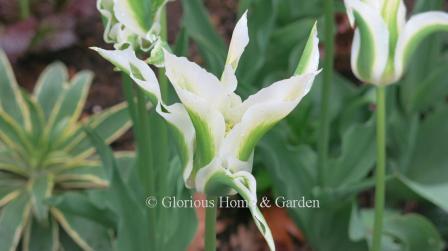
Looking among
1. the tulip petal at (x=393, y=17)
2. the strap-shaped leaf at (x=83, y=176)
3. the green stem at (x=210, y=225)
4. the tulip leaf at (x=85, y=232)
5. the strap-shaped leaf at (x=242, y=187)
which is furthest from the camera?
the strap-shaped leaf at (x=83, y=176)

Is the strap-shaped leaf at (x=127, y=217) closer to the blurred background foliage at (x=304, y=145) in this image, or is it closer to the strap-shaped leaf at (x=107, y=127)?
the blurred background foliage at (x=304, y=145)

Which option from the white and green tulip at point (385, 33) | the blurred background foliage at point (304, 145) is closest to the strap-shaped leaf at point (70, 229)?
the blurred background foliage at point (304, 145)

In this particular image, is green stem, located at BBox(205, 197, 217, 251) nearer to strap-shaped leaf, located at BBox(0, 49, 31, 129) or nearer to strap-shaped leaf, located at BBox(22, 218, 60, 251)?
strap-shaped leaf, located at BBox(22, 218, 60, 251)

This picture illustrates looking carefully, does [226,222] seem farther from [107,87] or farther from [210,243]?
[210,243]

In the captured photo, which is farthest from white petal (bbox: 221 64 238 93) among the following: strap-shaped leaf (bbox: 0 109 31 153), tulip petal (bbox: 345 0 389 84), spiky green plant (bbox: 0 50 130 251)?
strap-shaped leaf (bbox: 0 109 31 153)

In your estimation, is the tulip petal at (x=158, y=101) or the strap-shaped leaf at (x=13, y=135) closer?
the tulip petal at (x=158, y=101)

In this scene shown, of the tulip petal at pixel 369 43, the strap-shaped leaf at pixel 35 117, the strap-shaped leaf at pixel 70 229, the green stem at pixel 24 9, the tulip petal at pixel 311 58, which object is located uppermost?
the green stem at pixel 24 9

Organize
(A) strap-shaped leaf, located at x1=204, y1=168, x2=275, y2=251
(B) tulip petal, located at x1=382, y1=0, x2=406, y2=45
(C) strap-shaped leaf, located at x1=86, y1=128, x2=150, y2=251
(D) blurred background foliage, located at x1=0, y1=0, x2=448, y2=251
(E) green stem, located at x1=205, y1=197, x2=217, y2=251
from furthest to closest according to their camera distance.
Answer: (D) blurred background foliage, located at x1=0, y1=0, x2=448, y2=251 < (C) strap-shaped leaf, located at x1=86, y1=128, x2=150, y2=251 < (B) tulip petal, located at x1=382, y1=0, x2=406, y2=45 < (E) green stem, located at x1=205, y1=197, x2=217, y2=251 < (A) strap-shaped leaf, located at x1=204, y1=168, x2=275, y2=251

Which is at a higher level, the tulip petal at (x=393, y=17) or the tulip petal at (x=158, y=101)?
the tulip petal at (x=393, y=17)
